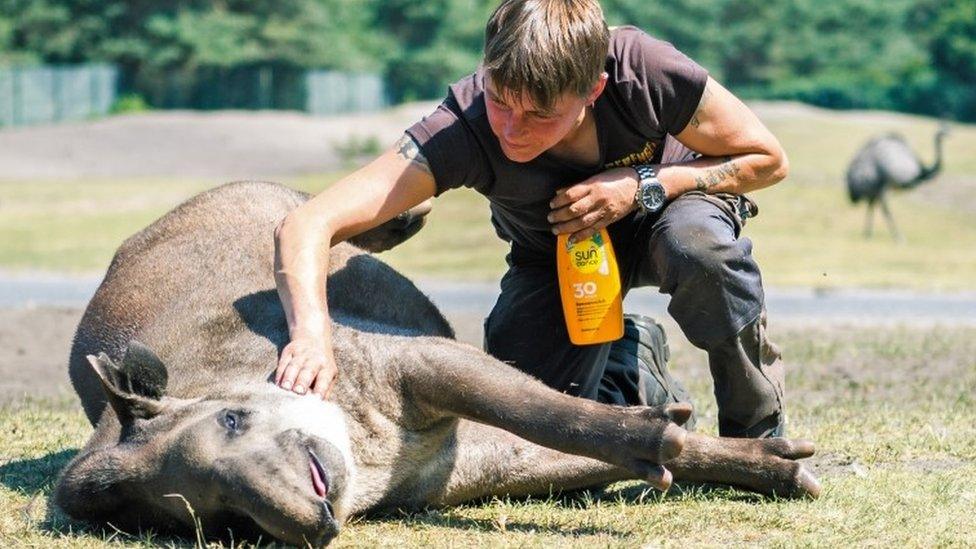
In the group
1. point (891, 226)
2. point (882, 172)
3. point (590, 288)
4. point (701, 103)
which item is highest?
point (701, 103)

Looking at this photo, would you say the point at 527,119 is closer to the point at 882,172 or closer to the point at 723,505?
Result: the point at 723,505

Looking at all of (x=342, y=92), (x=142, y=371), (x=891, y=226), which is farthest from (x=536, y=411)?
(x=342, y=92)

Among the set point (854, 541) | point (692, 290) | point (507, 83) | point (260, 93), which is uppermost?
point (507, 83)

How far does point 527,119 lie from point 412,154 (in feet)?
1.79

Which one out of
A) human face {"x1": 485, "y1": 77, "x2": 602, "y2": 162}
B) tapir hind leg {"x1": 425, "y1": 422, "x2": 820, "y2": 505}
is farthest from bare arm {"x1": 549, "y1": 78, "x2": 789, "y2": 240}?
tapir hind leg {"x1": 425, "y1": 422, "x2": 820, "y2": 505}

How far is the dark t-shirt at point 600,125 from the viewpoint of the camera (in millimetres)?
5504

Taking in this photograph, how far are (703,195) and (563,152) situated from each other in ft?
1.86

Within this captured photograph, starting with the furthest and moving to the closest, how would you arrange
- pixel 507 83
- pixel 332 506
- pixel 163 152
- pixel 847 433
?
pixel 163 152, pixel 847 433, pixel 507 83, pixel 332 506

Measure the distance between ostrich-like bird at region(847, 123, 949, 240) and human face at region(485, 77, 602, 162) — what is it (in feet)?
65.6

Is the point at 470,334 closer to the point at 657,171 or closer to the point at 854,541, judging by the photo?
the point at 657,171

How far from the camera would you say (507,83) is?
5.04 m

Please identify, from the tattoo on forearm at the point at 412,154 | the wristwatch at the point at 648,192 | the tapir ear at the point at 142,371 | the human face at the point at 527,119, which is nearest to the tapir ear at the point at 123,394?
the tapir ear at the point at 142,371

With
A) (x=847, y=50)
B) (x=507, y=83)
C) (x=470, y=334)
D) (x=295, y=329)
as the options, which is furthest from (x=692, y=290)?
(x=847, y=50)

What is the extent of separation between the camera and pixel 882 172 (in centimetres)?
2506
